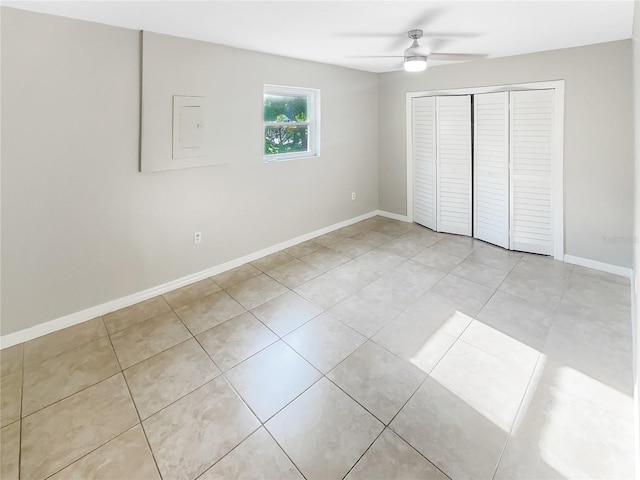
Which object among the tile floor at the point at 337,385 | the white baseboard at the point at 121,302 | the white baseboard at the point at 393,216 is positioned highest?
the white baseboard at the point at 393,216

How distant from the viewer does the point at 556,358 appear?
2129 millimetres

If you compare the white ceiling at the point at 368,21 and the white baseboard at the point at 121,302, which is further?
the white baseboard at the point at 121,302

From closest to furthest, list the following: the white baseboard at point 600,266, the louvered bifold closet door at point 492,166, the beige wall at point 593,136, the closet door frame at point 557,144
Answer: the beige wall at point 593,136
the white baseboard at point 600,266
the closet door frame at point 557,144
the louvered bifold closet door at point 492,166

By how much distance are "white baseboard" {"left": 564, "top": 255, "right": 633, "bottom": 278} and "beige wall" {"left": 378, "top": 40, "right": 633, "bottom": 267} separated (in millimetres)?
43

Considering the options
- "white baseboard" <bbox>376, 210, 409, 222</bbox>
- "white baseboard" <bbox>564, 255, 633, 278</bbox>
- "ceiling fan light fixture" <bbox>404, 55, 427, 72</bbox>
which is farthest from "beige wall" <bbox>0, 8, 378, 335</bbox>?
"white baseboard" <bbox>564, 255, 633, 278</bbox>

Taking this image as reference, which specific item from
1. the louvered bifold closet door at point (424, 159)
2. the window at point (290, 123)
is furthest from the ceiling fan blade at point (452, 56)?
the window at point (290, 123)

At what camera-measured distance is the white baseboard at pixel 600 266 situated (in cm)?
326

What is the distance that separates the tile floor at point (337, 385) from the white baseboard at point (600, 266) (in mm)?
294

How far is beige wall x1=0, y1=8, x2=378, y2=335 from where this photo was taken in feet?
7.33

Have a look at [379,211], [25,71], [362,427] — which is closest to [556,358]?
[362,427]

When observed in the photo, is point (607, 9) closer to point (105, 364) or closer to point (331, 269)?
point (331, 269)

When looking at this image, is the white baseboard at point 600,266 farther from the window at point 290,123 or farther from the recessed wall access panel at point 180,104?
the recessed wall access panel at point 180,104

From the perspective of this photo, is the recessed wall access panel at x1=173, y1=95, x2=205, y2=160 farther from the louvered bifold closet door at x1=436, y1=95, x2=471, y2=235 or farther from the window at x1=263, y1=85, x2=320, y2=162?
the louvered bifold closet door at x1=436, y1=95, x2=471, y2=235

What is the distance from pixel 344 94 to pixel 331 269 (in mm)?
2548
